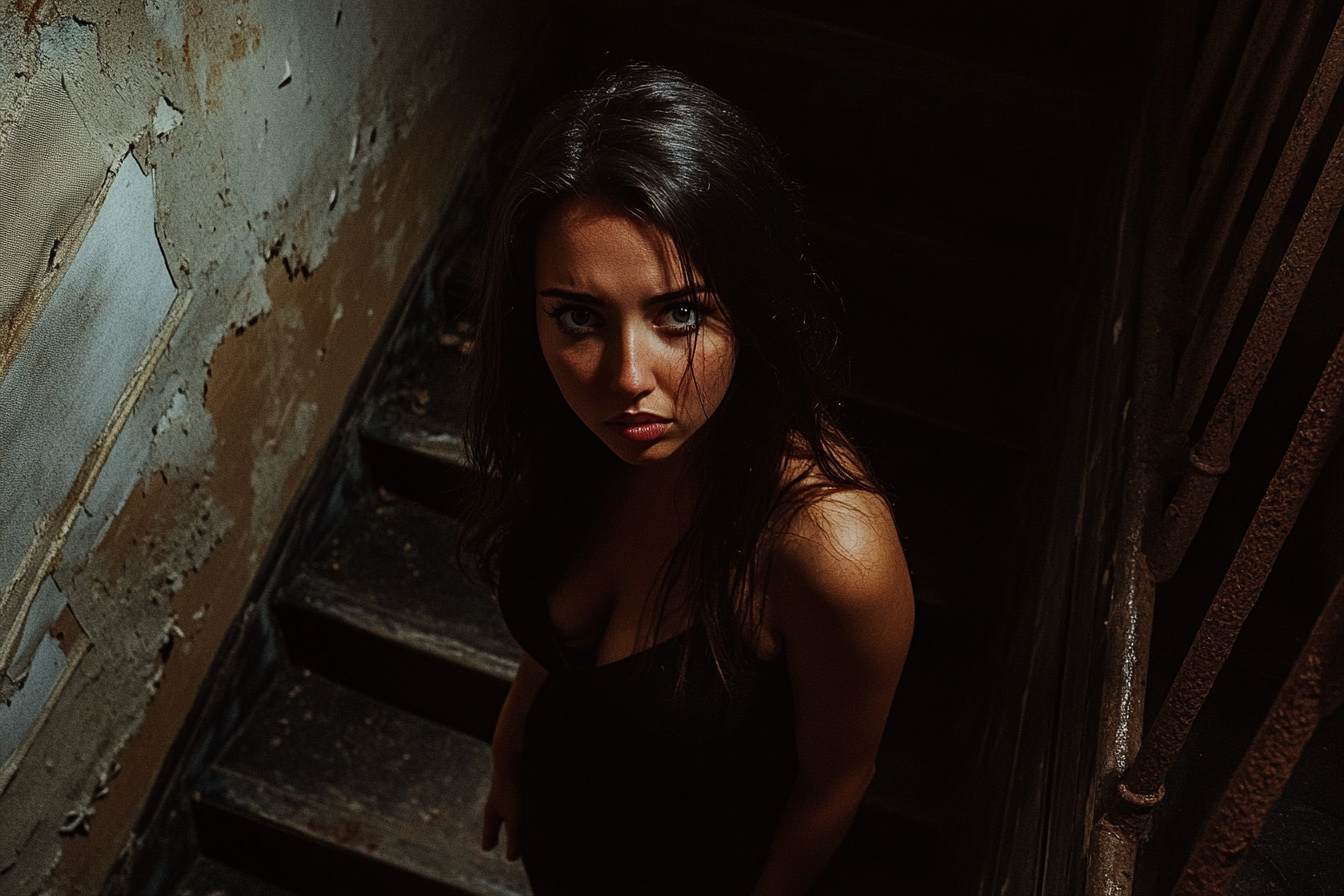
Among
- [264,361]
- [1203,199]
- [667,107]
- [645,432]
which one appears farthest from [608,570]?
[264,361]

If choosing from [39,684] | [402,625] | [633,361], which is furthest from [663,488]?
[402,625]

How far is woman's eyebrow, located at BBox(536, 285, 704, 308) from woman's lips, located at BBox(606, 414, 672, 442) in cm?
11

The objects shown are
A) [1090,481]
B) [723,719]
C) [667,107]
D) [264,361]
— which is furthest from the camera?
[264,361]

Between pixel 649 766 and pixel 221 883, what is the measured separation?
4.22 ft

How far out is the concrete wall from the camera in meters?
1.48

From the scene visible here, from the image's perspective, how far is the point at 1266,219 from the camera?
1.08 meters

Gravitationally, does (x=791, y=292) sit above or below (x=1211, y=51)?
below

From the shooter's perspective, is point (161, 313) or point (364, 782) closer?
point (161, 313)

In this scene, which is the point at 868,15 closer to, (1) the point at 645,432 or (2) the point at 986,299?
(2) the point at 986,299

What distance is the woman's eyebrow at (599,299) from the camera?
1048 mm

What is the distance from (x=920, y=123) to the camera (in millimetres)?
2379

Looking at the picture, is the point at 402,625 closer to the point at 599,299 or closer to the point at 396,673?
the point at 396,673

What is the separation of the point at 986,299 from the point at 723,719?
1258mm

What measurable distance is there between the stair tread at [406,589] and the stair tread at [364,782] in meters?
0.22
